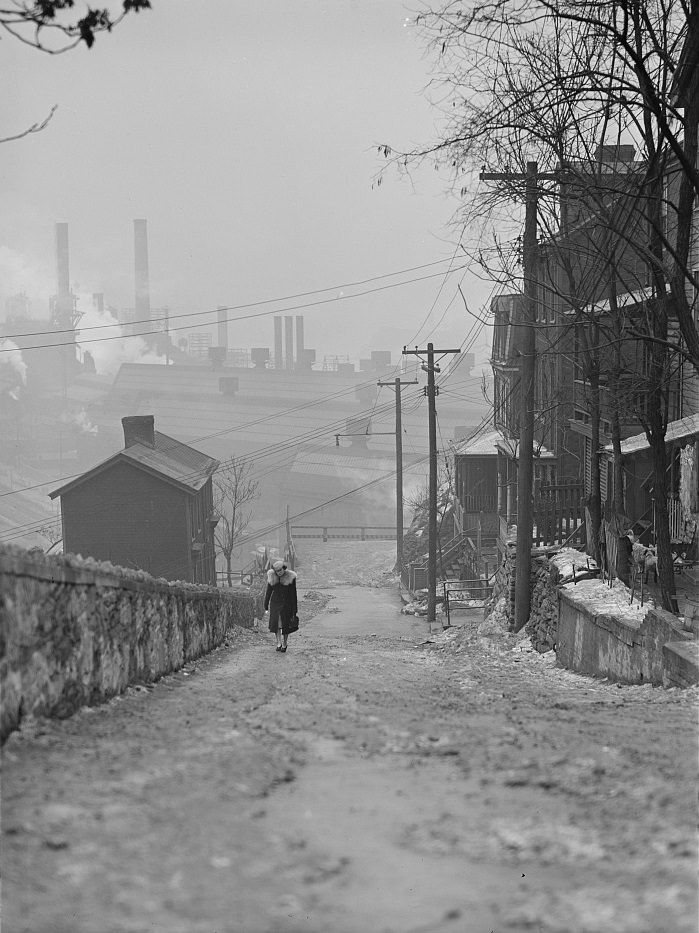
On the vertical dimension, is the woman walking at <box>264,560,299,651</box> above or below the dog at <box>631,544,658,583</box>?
below

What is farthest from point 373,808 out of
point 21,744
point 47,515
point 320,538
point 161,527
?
point 47,515

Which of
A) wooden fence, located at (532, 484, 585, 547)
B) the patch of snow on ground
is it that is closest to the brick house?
wooden fence, located at (532, 484, 585, 547)

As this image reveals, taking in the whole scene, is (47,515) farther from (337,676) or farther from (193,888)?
(193,888)

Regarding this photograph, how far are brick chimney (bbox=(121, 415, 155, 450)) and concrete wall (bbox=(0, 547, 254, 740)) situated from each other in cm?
3007

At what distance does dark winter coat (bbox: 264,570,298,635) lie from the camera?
15.5m

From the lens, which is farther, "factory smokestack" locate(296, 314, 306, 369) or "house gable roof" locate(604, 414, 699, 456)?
"factory smokestack" locate(296, 314, 306, 369)

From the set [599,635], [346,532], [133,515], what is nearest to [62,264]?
[346,532]

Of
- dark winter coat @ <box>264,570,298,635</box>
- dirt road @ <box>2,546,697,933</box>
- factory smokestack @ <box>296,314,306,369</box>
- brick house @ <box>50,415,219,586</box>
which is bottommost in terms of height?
brick house @ <box>50,415,219,586</box>

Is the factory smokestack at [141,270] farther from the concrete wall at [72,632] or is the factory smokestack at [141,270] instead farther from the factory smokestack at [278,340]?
the concrete wall at [72,632]

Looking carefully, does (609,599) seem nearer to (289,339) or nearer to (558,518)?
(558,518)

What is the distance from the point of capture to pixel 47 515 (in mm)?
85375

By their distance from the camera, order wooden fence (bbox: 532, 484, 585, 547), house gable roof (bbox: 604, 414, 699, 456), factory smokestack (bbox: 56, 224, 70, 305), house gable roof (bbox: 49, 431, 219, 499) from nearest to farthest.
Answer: house gable roof (bbox: 604, 414, 699, 456) → wooden fence (bbox: 532, 484, 585, 547) → house gable roof (bbox: 49, 431, 219, 499) → factory smokestack (bbox: 56, 224, 70, 305)

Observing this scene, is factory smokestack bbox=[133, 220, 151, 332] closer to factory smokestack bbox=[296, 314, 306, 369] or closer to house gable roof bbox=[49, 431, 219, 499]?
factory smokestack bbox=[296, 314, 306, 369]

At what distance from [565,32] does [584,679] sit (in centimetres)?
819
